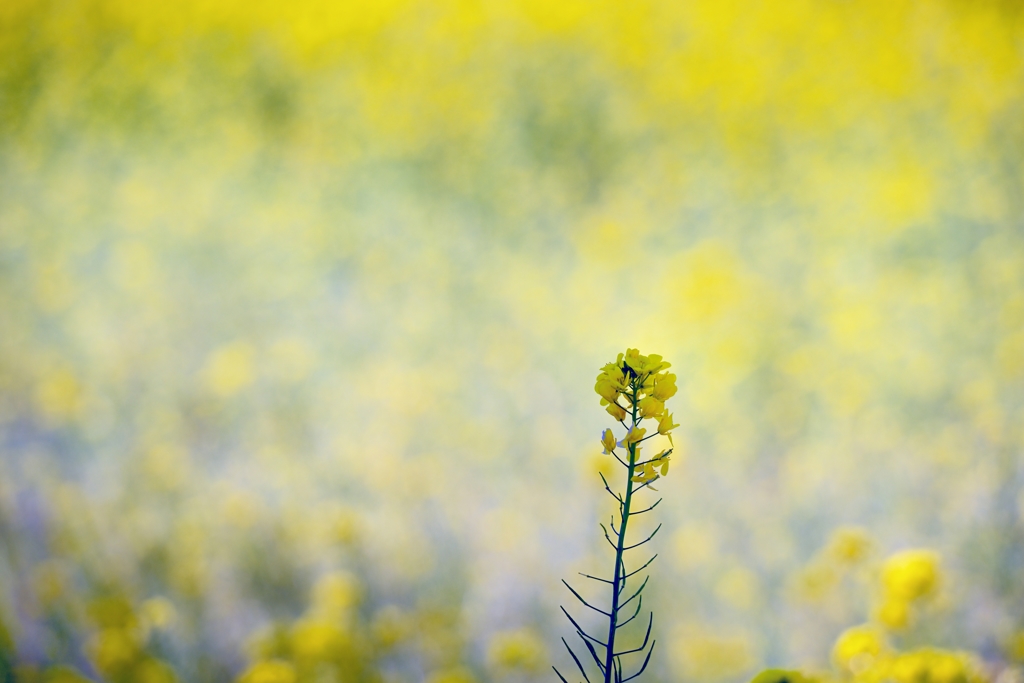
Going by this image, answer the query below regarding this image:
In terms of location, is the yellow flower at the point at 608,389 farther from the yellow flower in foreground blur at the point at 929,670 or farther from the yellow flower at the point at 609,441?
the yellow flower in foreground blur at the point at 929,670

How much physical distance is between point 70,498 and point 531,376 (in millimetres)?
2204

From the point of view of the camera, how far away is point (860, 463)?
2902 mm

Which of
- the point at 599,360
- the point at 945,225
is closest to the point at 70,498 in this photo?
the point at 599,360

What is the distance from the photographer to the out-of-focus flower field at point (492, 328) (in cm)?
234

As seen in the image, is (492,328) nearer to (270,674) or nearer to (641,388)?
(270,674)

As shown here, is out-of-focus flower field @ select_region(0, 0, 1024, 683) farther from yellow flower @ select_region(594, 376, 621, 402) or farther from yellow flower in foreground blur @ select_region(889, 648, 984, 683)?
yellow flower @ select_region(594, 376, 621, 402)

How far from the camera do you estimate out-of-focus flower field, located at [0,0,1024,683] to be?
234 cm

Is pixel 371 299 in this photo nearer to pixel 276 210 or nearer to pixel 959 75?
pixel 276 210

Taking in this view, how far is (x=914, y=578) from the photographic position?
1.59m

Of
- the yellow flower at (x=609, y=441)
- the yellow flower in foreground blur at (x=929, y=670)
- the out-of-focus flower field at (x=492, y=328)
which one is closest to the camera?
the yellow flower at (x=609, y=441)

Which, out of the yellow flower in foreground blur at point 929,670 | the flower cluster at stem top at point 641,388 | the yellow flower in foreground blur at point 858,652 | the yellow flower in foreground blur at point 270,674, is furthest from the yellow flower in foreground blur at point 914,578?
the yellow flower in foreground blur at point 270,674

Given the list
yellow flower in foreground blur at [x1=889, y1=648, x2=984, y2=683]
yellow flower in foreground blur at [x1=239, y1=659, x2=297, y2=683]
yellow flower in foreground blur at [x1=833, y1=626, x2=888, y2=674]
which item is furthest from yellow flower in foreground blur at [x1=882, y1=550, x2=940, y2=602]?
yellow flower in foreground blur at [x1=239, y1=659, x2=297, y2=683]

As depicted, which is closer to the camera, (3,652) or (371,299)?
(3,652)

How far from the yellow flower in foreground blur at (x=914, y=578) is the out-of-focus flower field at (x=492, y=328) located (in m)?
0.01
